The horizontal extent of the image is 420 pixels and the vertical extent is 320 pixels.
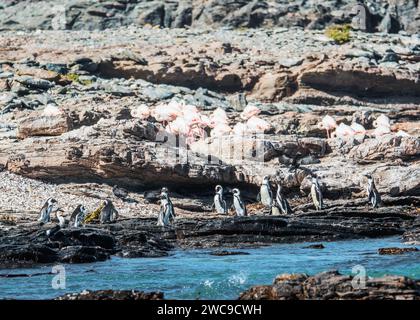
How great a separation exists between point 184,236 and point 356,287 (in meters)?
11.5

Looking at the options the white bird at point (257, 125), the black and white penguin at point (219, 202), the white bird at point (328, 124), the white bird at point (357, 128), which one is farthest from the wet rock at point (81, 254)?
the white bird at point (357, 128)

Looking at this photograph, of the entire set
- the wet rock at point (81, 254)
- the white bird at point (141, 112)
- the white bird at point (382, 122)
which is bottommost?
the wet rock at point (81, 254)

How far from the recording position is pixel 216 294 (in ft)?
52.9

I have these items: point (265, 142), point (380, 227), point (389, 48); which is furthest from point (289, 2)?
point (380, 227)

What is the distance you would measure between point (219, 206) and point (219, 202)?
0.20 meters

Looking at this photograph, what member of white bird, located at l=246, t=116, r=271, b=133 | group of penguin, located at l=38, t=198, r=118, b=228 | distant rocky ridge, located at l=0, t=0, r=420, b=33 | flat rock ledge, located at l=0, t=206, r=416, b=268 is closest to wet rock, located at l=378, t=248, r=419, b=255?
flat rock ledge, located at l=0, t=206, r=416, b=268

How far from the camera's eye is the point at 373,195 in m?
29.1

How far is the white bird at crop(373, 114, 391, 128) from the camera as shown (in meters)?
37.3

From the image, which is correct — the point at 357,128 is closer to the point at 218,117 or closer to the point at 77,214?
the point at 218,117

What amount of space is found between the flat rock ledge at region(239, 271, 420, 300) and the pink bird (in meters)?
24.8

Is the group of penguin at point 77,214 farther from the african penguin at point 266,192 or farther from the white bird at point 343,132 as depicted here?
the white bird at point 343,132

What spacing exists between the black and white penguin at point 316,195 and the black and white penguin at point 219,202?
259cm

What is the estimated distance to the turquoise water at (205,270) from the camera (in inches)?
659

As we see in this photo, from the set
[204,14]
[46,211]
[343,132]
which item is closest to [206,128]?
[343,132]
